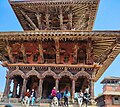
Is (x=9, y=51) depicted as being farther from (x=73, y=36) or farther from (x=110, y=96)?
(x=110, y=96)

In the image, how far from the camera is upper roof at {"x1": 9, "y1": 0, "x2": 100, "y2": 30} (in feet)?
58.4

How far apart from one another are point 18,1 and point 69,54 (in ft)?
24.0

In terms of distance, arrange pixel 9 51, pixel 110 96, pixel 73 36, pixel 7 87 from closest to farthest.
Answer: pixel 73 36 < pixel 7 87 < pixel 9 51 < pixel 110 96

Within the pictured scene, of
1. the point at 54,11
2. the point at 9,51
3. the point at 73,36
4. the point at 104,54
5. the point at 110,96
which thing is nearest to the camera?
the point at 73,36

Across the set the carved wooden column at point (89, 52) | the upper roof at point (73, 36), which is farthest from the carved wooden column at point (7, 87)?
the carved wooden column at point (89, 52)

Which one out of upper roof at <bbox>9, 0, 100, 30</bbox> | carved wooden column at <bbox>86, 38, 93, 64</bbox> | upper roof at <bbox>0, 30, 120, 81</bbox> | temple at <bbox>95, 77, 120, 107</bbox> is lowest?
temple at <bbox>95, 77, 120, 107</bbox>

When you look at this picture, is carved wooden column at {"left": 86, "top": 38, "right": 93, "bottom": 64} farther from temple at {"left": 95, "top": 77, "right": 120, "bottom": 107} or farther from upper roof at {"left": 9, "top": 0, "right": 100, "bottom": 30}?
temple at {"left": 95, "top": 77, "right": 120, "bottom": 107}

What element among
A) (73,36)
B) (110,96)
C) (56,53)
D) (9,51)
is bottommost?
(110,96)

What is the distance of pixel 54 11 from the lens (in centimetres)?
1867

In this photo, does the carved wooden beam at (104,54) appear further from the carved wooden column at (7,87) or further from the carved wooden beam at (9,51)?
the carved wooden column at (7,87)

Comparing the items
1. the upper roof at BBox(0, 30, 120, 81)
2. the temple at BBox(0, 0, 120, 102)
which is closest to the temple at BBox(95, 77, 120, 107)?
the temple at BBox(0, 0, 120, 102)

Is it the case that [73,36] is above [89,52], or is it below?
above

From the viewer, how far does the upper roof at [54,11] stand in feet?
58.4

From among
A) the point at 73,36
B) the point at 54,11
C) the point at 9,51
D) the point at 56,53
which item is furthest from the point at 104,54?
the point at 9,51
